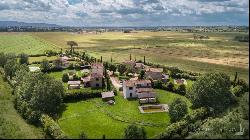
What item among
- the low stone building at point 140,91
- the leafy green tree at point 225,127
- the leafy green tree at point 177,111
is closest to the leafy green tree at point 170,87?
the low stone building at point 140,91

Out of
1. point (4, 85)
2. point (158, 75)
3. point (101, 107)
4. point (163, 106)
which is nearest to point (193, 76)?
point (158, 75)

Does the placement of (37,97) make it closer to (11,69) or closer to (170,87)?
(170,87)

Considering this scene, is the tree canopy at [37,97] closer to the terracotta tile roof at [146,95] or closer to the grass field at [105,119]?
the grass field at [105,119]

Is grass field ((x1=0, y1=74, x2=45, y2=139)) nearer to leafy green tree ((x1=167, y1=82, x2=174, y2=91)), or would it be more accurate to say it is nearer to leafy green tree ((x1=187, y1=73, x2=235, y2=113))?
leafy green tree ((x1=187, y1=73, x2=235, y2=113))

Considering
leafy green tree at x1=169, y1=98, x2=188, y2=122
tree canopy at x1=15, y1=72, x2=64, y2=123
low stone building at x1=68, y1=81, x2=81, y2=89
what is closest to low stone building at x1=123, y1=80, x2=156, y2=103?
leafy green tree at x1=169, y1=98, x2=188, y2=122

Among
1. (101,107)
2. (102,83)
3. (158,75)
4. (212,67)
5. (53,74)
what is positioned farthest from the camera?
(212,67)

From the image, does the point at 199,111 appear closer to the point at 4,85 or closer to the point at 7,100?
the point at 7,100
